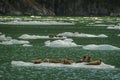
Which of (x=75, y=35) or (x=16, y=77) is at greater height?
(x=16, y=77)

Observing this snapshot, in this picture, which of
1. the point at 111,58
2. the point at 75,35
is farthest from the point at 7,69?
the point at 75,35

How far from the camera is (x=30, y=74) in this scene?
35.3 meters

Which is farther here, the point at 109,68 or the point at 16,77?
the point at 109,68

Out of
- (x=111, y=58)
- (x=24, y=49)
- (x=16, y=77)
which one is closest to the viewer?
(x=16, y=77)

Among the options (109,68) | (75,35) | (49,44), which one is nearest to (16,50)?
(49,44)

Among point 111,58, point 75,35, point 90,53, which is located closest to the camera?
point 111,58

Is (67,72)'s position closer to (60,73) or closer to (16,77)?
(60,73)

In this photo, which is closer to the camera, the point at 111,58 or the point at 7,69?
the point at 7,69

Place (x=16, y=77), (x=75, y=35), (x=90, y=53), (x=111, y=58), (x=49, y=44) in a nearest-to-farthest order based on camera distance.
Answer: (x=16, y=77)
(x=111, y=58)
(x=90, y=53)
(x=49, y=44)
(x=75, y=35)

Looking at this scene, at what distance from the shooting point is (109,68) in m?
38.1

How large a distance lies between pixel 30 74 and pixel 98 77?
4737mm

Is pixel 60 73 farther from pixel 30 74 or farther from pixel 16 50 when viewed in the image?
pixel 16 50

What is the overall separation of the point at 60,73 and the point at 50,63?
414cm

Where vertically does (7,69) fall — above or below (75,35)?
above
